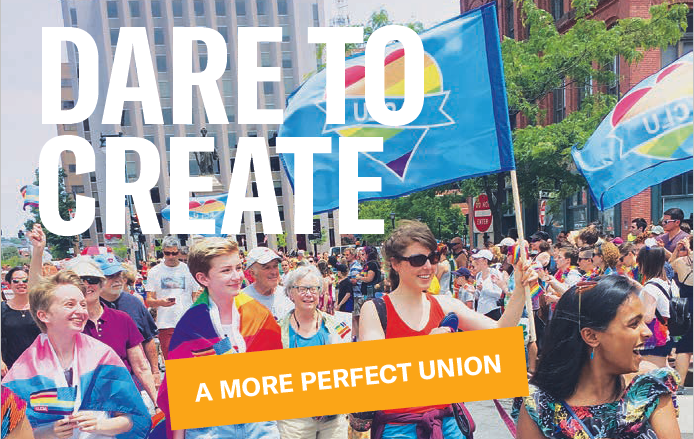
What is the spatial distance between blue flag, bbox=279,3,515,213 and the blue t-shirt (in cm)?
92

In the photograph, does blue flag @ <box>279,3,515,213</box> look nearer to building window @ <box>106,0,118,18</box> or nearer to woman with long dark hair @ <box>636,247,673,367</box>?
woman with long dark hair @ <box>636,247,673,367</box>

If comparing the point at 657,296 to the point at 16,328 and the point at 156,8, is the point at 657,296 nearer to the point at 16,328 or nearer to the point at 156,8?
the point at 16,328

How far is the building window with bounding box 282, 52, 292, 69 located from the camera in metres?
82.6

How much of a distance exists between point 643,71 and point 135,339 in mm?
22604

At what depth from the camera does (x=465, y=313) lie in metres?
4.01

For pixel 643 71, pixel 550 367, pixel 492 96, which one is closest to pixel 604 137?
pixel 492 96

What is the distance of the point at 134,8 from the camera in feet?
266

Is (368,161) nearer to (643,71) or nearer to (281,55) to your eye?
(643,71)

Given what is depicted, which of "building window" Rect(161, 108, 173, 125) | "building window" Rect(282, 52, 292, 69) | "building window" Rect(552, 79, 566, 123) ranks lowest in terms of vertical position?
"building window" Rect(552, 79, 566, 123)

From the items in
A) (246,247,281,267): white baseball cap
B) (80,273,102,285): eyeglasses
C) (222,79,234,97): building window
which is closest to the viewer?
(80,273,102,285): eyeglasses

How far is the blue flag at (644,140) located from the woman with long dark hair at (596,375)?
10.7 ft

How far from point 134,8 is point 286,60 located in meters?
18.5

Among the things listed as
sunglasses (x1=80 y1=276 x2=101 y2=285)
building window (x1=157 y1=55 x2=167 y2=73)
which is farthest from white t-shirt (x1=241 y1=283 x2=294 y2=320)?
building window (x1=157 y1=55 x2=167 y2=73)

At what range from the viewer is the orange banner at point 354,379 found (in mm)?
3783
